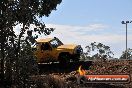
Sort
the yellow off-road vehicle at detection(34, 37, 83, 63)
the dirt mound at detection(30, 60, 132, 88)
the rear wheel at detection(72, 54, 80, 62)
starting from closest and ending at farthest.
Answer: the dirt mound at detection(30, 60, 132, 88) < the yellow off-road vehicle at detection(34, 37, 83, 63) < the rear wheel at detection(72, 54, 80, 62)

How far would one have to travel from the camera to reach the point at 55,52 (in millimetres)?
27328

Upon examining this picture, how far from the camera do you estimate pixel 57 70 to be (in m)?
26.0

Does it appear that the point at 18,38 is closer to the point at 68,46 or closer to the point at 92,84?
the point at 92,84

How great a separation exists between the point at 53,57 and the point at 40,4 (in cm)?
821

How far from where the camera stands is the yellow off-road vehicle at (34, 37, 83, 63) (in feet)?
88.9

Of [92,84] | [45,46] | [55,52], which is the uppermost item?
[45,46]

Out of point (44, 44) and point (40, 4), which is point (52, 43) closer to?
point (44, 44)

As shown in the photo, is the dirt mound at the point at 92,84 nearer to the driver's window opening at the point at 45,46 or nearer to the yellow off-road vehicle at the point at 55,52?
the yellow off-road vehicle at the point at 55,52

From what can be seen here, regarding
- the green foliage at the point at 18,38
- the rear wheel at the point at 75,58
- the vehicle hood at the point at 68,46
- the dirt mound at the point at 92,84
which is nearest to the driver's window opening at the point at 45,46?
the vehicle hood at the point at 68,46

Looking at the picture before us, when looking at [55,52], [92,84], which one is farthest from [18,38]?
[55,52]

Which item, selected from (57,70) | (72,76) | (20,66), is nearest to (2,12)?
(20,66)

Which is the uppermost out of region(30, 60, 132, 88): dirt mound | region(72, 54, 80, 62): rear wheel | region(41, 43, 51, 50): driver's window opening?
region(41, 43, 51, 50): driver's window opening

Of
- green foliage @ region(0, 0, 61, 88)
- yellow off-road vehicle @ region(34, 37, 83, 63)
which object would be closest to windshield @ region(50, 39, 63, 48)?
yellow off-road vehicle @ region(34, 37, 83, 63)

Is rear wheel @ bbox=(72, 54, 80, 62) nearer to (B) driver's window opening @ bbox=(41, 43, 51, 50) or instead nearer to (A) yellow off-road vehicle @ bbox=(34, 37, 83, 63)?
(A) yellow off-road vehicle @ bbox=(34, 37, 83, 63)
